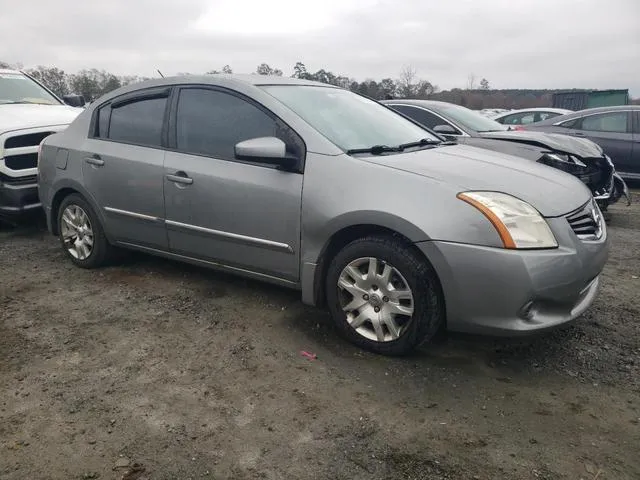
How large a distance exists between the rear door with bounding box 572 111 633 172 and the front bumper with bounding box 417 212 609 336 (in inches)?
264

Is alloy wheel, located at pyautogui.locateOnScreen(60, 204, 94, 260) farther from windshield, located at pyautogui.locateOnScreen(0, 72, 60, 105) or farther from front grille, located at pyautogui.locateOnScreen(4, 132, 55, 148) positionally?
windshield, located at pyautogui.locateOnScreen(0, 72, 60, 105)

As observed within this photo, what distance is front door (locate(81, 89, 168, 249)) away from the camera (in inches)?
163

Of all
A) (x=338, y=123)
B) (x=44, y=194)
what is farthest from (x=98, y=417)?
(x=44, y=194)


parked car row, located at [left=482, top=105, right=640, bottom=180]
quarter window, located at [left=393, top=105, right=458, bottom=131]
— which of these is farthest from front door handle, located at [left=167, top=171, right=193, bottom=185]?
parked car row, located at [left=482, top=105, right=640, bottom=180]

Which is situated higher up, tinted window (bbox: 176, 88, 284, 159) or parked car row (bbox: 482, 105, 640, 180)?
parked car row (bbox: 482, 105, 640, 180)

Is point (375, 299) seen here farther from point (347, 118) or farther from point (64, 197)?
point (64, 197)

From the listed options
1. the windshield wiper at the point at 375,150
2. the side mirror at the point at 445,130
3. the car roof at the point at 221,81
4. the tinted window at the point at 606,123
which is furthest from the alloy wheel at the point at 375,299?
the tinted window at the point at 606,123

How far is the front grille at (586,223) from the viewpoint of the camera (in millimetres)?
3088

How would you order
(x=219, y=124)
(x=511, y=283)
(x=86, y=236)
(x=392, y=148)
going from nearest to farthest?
(x=511, y=283), (x=392, y=148), (x=219, y=124), (x=86, y=236)

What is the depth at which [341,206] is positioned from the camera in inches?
126

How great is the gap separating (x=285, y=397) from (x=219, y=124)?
6.61 feet

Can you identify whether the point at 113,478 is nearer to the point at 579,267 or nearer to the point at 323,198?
the point at 323,198

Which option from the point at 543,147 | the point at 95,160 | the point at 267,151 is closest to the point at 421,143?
the point at 267,151

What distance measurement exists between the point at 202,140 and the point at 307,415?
2154 millimetres
